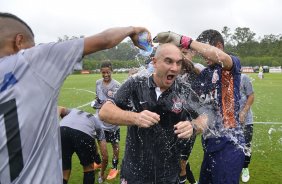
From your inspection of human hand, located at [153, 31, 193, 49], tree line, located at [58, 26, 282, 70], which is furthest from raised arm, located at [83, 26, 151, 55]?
tree line, located at [58, 26, 282, 70]

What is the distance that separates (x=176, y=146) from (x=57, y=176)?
1571 millimetres

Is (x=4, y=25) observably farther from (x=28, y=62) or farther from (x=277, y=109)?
(x=277, y=109)

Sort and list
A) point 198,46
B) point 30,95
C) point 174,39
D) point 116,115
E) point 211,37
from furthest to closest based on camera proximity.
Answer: point 211,37 → point 198,46 → point 174,39 → point 116,115 → point 30,95

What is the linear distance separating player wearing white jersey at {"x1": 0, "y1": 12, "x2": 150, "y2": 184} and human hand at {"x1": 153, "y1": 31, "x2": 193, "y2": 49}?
1359mm

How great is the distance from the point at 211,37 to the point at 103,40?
2593 millimetres

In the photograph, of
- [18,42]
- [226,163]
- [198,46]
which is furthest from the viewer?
[226,163]

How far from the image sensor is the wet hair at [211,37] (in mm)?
4691

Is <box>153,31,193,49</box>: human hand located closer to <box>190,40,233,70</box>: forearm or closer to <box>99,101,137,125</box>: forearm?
<box>190,40,233,70</box>: forearm

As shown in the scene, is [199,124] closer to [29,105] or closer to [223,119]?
[223,119]

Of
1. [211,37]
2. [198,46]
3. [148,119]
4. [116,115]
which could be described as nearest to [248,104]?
[211,37]

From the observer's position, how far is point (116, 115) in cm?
351

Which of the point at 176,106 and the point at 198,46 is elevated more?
the point at 198,46

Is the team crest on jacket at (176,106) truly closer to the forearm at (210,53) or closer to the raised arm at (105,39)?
the forearm at (210,53)

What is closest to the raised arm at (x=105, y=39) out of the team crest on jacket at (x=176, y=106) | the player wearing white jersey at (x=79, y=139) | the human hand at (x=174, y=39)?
the human hand at (x=174, y=39)
